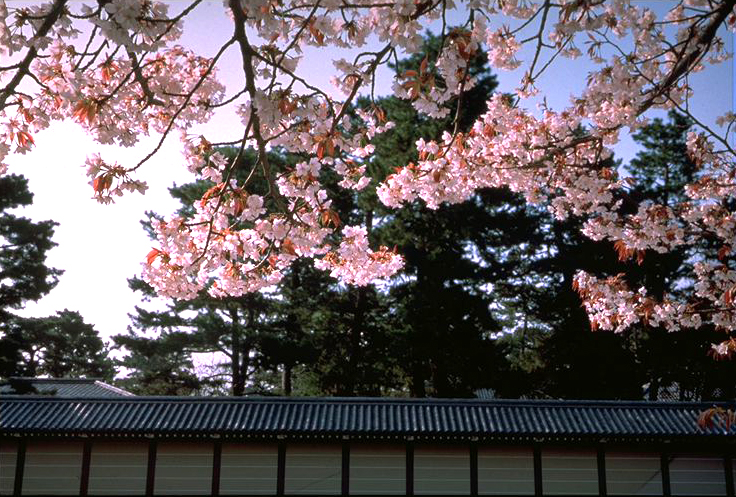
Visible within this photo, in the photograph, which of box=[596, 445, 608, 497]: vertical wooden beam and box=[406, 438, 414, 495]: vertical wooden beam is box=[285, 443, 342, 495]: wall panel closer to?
box=[406, 438, 414, 495]: vertical wooden beam

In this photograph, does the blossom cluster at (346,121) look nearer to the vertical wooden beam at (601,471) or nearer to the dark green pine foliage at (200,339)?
the vertical wooden beam at (601,471)

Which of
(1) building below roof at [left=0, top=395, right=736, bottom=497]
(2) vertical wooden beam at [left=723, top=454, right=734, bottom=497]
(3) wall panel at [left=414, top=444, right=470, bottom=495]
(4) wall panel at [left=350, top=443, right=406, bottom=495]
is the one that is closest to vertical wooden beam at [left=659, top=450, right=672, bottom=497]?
(1) building below roof at [left=0, top=395, right=736, bottom=497]

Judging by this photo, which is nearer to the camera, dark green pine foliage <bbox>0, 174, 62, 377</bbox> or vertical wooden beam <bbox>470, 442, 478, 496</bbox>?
vertical wooden beam <bbox>470, 442, 478, 496</bbox>

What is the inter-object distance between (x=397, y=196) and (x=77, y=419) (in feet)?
30.9

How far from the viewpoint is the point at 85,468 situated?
41.0 ft

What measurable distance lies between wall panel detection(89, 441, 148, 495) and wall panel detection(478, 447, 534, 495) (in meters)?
6.25

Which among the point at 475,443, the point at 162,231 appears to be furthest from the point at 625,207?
Answer: the point at 162,231

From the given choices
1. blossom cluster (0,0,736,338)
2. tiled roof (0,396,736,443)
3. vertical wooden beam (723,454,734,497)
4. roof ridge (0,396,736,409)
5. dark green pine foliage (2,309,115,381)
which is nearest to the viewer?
blossom cluster (0,0,736,338)

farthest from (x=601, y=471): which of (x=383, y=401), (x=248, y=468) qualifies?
(x=248, y=468)

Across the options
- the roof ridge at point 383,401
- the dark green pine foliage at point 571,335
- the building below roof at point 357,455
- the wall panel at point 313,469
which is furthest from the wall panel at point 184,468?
the dark green pine foliage at point 571,335

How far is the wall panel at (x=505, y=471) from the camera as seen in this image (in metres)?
12.5

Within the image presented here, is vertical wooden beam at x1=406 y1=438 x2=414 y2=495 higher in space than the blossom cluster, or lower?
lower

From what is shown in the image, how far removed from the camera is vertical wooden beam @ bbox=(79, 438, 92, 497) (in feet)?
40.7

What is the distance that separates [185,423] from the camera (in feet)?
40.9
